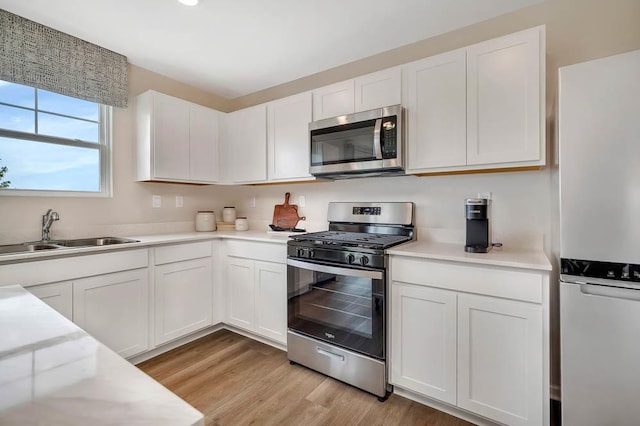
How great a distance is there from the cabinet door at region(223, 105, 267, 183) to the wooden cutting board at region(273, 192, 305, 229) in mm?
357

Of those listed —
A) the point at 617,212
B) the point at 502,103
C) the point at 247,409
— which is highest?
the point at 502,103

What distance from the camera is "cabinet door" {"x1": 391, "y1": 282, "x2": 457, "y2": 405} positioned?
1707 mm

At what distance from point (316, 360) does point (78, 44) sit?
2960 mm

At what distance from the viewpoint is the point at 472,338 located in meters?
1.64

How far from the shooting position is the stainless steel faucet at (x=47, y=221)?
2.19 m

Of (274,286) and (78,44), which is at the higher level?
(78,44)

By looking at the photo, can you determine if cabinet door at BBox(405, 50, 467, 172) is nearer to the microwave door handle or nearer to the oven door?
the microwave door handle

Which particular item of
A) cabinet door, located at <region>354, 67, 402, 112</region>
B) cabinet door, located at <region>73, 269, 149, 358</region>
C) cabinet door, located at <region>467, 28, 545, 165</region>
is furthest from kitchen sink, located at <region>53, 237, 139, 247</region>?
cabinet door, located at <region>467, 28, 545, 165</region>

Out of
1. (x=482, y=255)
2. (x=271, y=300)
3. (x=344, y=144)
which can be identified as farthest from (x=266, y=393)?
(x=344, y=144)

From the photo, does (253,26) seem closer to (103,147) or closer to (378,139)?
(378,139)

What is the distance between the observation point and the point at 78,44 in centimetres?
234

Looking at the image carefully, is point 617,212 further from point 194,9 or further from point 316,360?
point 194,9

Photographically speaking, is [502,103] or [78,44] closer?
[502,103]

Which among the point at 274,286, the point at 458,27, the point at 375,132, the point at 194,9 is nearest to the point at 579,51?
the point at 458,27
